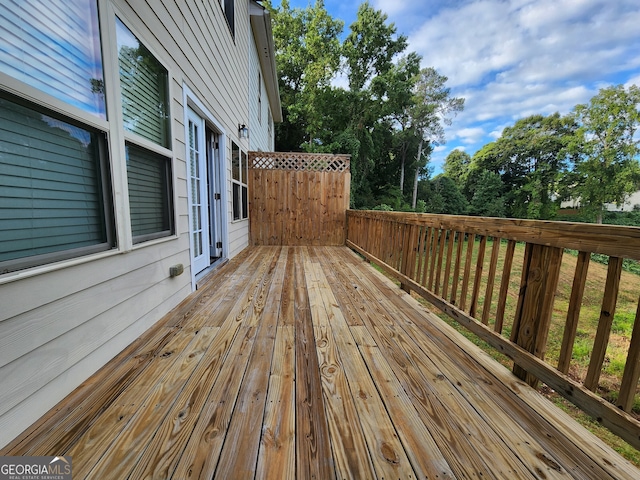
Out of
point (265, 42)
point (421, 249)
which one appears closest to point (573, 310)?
point (421, 249)

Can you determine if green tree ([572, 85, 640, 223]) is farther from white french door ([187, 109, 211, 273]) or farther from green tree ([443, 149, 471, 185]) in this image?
white french door ([187, 109, 211, 273])

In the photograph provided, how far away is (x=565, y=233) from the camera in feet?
4.07

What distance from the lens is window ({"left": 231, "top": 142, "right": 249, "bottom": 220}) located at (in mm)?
4647

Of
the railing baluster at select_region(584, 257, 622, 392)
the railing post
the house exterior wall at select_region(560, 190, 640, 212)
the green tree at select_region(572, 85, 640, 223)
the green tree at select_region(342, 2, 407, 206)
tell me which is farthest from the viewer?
the house exterior wall at select_region(560, 190, 640, 212)

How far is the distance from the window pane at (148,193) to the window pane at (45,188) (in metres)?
0.30

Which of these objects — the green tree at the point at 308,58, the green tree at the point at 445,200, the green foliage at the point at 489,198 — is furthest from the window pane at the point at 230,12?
the green foliage at the point at 489,198

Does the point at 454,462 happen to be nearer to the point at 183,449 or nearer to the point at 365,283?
the point at 183,449

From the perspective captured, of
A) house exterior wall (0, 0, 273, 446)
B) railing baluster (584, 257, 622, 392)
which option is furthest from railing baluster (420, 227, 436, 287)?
house exterior wall (0, 0, 273, 446)

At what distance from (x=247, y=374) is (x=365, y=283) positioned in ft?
6.63

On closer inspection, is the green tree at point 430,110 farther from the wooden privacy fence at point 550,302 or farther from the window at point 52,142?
the window at point 52,142

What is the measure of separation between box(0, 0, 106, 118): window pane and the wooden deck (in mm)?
1422

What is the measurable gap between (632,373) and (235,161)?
5015 millimetres

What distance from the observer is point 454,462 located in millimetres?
959

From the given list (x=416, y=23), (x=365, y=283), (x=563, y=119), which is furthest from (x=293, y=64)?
(x=563, y=119)
